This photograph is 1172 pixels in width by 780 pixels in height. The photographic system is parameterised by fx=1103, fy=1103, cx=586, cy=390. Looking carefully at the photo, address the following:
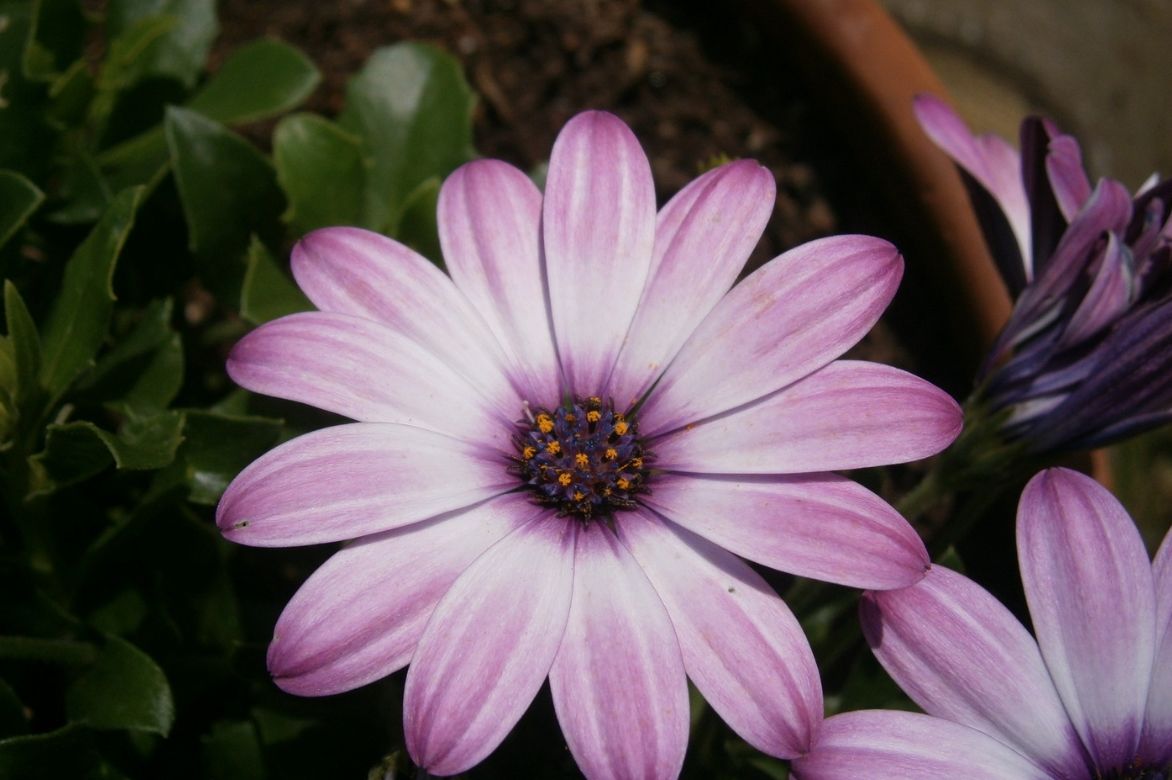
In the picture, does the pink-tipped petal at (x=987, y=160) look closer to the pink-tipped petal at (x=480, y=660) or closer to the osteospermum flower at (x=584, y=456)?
the osteospermum flower at (x=584, y=456)

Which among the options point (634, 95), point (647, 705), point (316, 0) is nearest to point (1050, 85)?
point (634, 95)

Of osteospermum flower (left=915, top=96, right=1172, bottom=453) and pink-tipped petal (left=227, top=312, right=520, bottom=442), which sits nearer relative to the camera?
pink-tipped petal (left=227, top=312, right=520, bottom=442)

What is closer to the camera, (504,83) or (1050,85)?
(504,83)

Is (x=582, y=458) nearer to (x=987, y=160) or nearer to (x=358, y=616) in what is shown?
(x=358, y=616)

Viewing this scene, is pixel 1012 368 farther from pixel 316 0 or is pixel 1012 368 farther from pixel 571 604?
pixel 316 0

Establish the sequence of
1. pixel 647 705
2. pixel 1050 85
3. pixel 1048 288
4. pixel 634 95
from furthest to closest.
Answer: pixel 1050 85
pixel 634 95
pixel 1048 288
pixel 647 705

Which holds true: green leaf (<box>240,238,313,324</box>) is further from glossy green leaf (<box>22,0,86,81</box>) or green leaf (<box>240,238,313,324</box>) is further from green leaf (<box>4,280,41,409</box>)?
glossy green leaf (<box>22,0,86,81</box>)

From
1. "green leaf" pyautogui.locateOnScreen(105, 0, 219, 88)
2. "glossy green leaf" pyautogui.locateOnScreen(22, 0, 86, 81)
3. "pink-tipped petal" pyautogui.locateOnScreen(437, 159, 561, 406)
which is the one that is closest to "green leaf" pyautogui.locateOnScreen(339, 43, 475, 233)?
"green leaf" pyautogui.locateOnScreen(105, 0, 219, 88)

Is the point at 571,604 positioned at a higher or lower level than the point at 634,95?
lower

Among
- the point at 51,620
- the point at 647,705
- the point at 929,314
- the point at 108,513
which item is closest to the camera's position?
the point at 647,705
